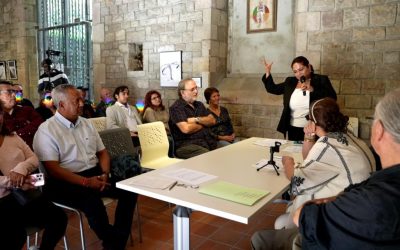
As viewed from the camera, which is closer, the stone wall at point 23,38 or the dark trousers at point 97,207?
the dark trousers at point 97,207

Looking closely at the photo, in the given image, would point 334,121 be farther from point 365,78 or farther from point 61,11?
point 61,11

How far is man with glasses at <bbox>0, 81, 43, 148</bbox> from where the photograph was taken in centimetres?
288

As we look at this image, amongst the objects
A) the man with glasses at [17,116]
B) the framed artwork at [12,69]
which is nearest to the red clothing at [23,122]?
the man with glasses at [17,116]

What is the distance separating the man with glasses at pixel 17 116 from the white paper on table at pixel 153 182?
5.37ft

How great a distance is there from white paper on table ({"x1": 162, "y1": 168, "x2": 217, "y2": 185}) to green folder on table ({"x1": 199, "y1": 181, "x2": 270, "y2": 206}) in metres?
0.12

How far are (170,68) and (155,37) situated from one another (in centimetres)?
68

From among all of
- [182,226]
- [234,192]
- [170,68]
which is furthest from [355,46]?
[182,226]

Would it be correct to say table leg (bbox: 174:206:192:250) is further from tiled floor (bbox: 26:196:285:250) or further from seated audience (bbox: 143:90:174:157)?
seated audience (bbox: 143:90:174:157)

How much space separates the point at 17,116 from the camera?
307 cm

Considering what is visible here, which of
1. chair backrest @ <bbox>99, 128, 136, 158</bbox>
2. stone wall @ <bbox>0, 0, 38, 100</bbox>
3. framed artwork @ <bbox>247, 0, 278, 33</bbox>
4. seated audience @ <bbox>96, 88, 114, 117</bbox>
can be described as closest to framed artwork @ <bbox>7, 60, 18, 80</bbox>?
stone wall @ <bbox>0, 0, 38, 100</bbox>

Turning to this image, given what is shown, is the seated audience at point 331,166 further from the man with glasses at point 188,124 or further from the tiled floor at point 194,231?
the man with glasses at point 188,124

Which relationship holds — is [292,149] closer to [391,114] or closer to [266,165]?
[266,165]

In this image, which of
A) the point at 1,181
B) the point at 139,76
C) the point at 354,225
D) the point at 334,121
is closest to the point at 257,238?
the point at 334,121

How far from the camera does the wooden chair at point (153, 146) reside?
10.3 feet
